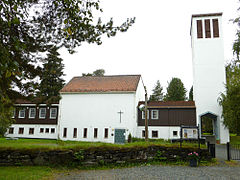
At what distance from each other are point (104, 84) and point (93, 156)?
22.0 metres

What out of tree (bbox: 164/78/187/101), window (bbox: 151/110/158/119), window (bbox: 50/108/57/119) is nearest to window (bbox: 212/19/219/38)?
window (bbox: 151/110/158/119)

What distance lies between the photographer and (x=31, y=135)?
33.8 meters

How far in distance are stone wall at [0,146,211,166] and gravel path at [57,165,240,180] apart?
38.9 inches

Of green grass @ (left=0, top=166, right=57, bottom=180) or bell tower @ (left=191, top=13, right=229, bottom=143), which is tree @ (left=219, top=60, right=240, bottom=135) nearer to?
bell tower @ (left=191, top=13, right=229, bottom=143)

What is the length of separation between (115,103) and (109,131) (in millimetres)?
4012

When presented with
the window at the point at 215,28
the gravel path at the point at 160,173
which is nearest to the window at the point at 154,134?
the window at the point at 215,28

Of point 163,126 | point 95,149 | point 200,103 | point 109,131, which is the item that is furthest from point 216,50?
point 95,149

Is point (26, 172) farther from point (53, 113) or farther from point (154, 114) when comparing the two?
point (53, 113)

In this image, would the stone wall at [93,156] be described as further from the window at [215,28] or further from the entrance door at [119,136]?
the window at [215,28]

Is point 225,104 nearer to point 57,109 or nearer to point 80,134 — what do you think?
point 80,134

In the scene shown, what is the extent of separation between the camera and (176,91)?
194 feet

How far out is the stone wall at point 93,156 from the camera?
425 inches

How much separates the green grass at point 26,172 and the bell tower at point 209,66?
2286 cm

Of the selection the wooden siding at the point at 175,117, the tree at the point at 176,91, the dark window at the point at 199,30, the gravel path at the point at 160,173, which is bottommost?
the gravel path at the point at 160,173
